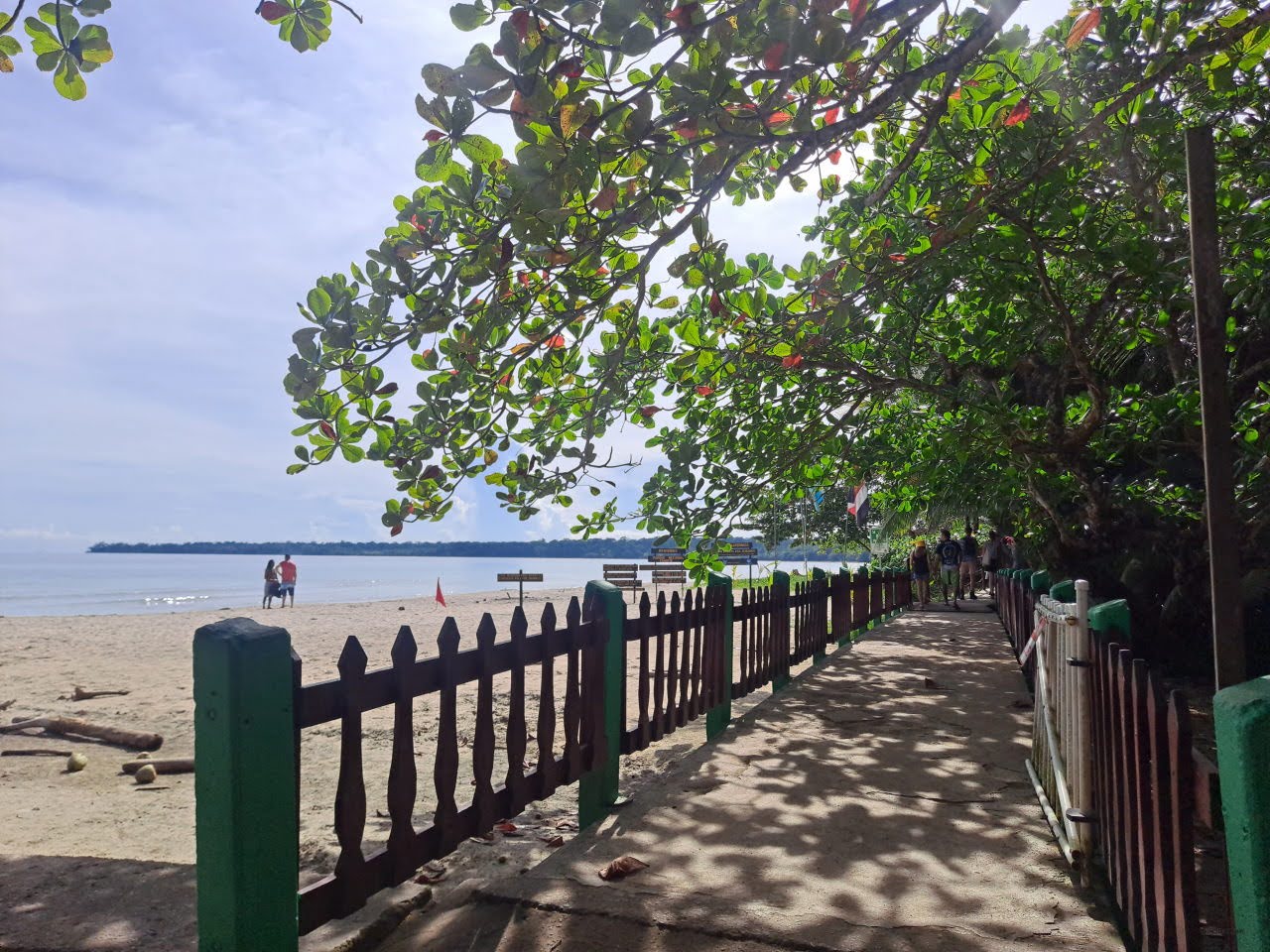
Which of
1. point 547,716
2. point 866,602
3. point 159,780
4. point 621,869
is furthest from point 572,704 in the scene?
point 866,602

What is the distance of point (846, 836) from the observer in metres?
4.41

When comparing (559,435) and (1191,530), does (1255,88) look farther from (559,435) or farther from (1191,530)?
(559,435)

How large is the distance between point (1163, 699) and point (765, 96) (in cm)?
299

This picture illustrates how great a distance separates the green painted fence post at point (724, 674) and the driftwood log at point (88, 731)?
5489 mm

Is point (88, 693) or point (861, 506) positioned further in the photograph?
point (861, 506)

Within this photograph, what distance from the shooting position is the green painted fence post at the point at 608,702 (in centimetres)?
490

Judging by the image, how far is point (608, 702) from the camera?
515cm

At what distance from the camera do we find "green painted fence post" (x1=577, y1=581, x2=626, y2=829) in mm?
4902

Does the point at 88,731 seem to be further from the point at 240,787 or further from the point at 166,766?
the point at 240,787

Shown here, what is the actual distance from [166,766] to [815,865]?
6.08 metres

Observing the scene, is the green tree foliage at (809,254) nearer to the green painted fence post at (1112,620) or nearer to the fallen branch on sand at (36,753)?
the green painted fence post at (1112,620)

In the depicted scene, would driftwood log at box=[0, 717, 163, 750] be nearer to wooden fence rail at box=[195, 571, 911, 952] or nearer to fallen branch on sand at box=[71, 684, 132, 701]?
fallen branch on sand at box=[71, 684, 132, 701]

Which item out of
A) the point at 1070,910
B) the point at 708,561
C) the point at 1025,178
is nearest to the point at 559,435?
the point at 708,561

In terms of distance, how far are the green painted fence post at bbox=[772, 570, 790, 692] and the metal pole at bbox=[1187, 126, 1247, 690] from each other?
562cm
